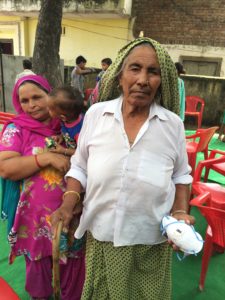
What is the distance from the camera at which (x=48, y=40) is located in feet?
22.2

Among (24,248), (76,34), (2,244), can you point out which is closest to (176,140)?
(24,248)

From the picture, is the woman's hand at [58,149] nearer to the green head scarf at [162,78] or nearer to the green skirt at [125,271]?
the green head scarf at [162,78]

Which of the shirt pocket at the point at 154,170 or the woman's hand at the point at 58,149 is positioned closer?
the shirt pocket at the point at 154,170

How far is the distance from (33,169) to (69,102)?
43 centimetres

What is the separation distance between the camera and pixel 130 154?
1.25 metres

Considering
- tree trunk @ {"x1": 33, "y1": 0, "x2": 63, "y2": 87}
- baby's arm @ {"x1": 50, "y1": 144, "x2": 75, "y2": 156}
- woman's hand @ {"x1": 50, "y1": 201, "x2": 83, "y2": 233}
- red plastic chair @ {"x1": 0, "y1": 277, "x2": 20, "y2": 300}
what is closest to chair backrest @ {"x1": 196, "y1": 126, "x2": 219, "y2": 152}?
baby's arm @ {"x1": 50, "y1": 144, "x2": 75, "y2": 156}

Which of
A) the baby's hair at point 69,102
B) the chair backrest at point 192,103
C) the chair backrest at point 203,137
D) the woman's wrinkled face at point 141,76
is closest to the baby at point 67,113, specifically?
the baby's hair at point 69,102

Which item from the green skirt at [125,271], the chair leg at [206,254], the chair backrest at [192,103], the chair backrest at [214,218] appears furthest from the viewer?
the chair backrest at [192,103]

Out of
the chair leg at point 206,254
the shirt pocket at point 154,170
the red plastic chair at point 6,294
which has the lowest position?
the chair leg at point 206,254

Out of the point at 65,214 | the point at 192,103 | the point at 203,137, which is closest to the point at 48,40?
the point at 192,103

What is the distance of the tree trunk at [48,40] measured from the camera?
21.6 ft

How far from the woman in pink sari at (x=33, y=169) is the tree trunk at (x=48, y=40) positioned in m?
5.53

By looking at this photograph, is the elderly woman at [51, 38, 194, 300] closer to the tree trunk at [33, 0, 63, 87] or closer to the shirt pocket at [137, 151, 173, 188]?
the shirt pocket at [137, 151, 173, 188]

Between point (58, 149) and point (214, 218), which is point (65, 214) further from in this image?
point (214, 218)
